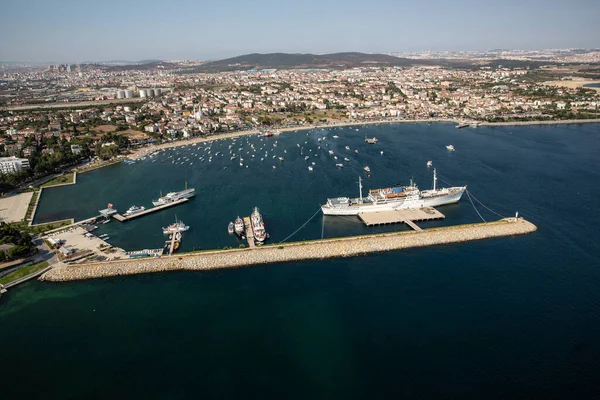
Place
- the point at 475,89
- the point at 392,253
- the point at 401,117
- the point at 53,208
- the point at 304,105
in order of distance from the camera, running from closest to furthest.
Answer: the point at 392,253 → the point at 53,208 → the point at 401,117 → the point at 304,105 → the point at 475,89

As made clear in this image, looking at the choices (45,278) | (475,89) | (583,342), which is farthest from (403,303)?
(475,89)

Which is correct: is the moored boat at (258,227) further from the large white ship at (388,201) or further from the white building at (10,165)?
the white building at (10,165)

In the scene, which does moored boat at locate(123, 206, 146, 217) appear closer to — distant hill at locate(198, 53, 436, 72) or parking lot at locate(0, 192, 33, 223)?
parking lot at locate(0, 192, 33, 223)

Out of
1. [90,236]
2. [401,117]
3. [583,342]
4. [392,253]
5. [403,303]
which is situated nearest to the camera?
[583,342]

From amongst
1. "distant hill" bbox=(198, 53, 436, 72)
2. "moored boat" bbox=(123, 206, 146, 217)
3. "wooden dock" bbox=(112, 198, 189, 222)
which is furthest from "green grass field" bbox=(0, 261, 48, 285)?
"distant hill" bbox=(198, 53, 436, 72)

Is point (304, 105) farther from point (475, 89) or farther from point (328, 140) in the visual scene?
point (475, 89)

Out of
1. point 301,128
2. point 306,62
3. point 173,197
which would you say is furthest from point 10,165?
point 306,62

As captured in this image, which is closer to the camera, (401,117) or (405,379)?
(405,379)
